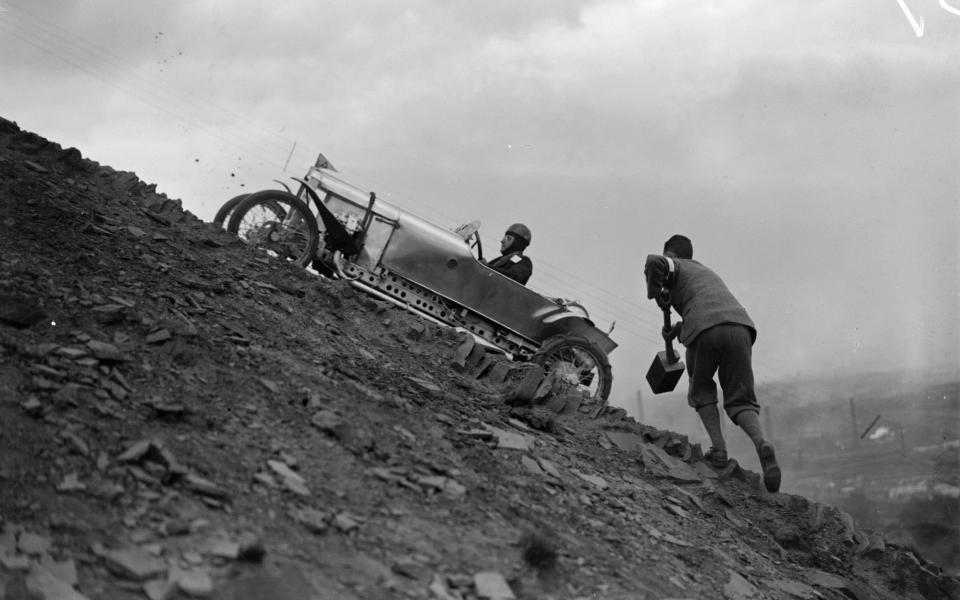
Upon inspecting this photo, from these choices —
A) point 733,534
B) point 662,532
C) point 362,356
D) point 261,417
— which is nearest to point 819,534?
point 733,534

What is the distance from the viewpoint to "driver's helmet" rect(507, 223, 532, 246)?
11.3 m

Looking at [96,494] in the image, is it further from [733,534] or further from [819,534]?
[819,534]

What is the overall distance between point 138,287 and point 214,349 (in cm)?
108

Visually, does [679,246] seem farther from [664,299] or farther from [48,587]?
[48,587]

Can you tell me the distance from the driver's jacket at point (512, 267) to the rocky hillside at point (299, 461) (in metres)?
1.80

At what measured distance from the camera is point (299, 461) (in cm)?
492

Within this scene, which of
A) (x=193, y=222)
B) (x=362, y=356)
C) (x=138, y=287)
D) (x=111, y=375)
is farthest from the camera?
(x=193, y=222)

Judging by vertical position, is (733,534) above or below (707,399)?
below

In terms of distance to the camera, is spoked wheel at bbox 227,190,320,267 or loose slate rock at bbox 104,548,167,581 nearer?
loose slate rock at bbox 104,548,167,581

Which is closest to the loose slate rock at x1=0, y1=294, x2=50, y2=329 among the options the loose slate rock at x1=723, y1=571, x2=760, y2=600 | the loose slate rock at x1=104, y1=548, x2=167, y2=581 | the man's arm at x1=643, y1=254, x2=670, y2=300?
the loose slate rock at x1=104, y1=548, x2=167, y2=581

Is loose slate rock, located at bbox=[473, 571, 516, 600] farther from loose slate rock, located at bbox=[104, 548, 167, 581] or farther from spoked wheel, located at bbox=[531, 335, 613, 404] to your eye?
spoked wheel, located at bbox=[531, 335, 613, 404]

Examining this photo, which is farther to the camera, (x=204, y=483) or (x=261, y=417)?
(x=261, y=417)

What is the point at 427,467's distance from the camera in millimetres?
5387

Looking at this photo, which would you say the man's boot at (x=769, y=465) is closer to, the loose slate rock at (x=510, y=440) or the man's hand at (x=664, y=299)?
the man's hand at (x=664, y=299)
